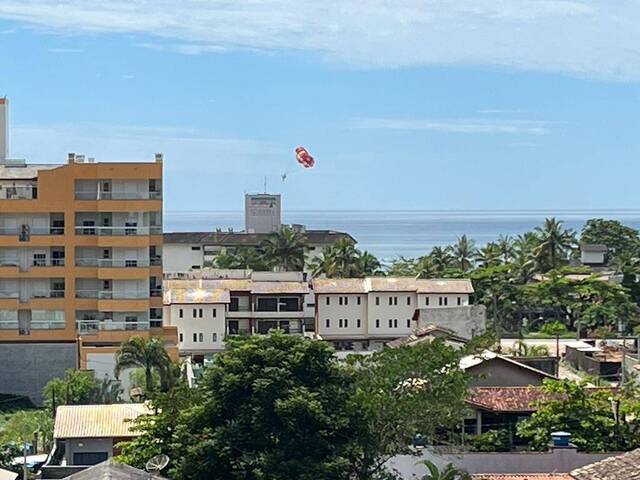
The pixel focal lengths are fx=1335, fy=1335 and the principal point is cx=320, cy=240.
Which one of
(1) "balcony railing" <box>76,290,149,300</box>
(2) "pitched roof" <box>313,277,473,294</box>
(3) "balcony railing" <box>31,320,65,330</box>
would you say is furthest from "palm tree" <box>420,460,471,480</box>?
(2) "pitched roof" <box>313,277,473,294</box>

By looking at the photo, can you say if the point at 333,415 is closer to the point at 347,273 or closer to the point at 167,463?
the point at 167,463

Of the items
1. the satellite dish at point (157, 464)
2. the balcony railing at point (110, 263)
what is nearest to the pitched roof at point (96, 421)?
the satellite dish at point (157, 464)

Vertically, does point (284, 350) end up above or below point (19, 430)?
above

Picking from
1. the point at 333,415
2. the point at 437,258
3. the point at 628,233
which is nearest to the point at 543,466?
the point at 333,415

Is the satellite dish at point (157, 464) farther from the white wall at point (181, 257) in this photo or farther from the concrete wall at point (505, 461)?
the white wall at point (181, 257)

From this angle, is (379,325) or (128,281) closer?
(128,281)
